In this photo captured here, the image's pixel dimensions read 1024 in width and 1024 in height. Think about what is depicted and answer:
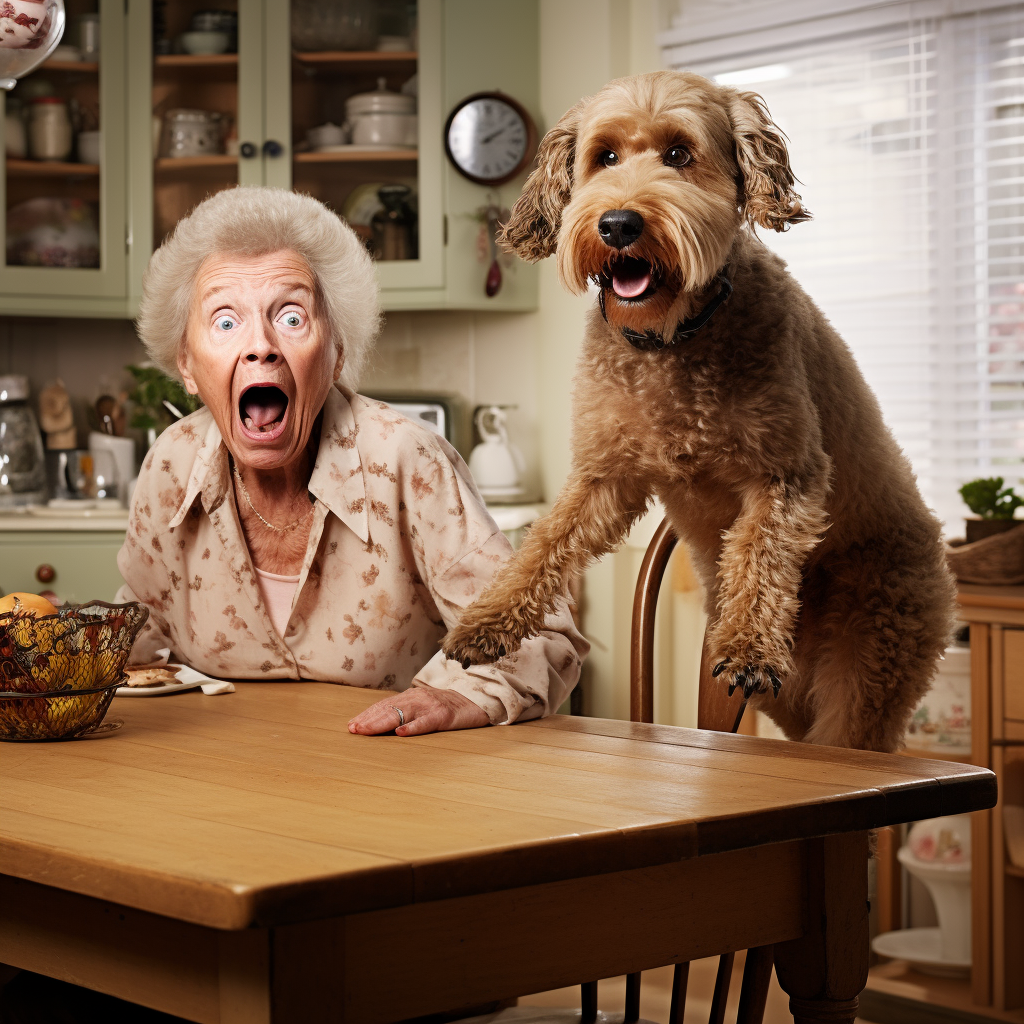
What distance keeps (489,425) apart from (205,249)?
6.83 feet

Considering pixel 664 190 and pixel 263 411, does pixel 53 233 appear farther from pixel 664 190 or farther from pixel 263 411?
pixel 664 190

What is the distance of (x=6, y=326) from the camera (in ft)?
12.8

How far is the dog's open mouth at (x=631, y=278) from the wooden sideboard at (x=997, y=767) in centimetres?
178

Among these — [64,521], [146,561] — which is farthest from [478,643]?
[64,521]

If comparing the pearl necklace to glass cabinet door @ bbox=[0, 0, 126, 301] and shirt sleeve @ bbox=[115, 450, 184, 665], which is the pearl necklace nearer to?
shirt sleeve @ bbox=[115, 450, 184, 665]

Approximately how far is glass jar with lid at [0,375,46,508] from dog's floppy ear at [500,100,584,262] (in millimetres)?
2833

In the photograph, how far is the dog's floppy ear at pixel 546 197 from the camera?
0.91m

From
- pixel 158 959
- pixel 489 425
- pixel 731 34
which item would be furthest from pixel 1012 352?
pixel 158 959

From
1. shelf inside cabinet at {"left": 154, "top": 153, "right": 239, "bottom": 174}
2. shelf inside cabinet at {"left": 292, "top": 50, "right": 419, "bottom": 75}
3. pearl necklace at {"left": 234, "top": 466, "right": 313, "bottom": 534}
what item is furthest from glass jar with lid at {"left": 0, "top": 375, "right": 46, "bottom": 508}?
pearl necklace at {"left": 234, "top": 466, "right": 313, "bottom": 534}

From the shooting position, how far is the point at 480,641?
0.93m

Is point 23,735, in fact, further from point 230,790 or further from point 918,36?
point 918,36

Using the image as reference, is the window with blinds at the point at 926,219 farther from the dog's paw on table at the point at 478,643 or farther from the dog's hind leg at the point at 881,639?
the dog's paw on table at the point at 478,643

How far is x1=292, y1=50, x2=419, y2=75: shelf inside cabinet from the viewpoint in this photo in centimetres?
353

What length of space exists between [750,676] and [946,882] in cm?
218
